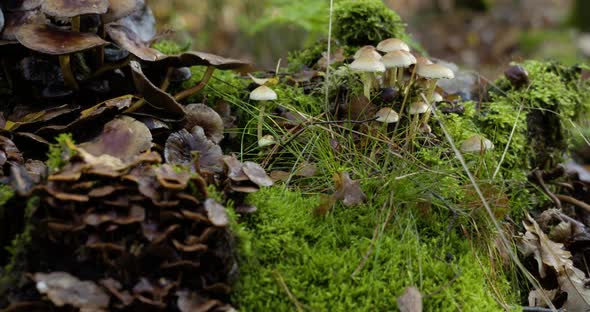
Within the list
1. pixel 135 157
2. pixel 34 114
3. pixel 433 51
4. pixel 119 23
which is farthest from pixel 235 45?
pixel 135 157

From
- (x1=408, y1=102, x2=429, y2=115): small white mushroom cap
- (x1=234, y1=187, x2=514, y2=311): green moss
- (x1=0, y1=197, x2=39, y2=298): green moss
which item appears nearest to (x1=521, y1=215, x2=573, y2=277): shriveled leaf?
(x1=234, y1=187, x2=514, y2=311): green moss

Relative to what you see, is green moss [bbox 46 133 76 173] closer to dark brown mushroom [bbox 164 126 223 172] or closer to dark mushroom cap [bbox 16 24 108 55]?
dark brown mushroom [bbox 164 126 223 172]

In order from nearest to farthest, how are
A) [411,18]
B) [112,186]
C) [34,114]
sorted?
[112,186] < [34,114] < [411,18]

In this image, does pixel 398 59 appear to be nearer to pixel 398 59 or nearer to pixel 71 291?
pixel 398 59

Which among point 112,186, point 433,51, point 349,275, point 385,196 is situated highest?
point 112,186

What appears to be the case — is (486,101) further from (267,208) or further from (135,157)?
(135,157)

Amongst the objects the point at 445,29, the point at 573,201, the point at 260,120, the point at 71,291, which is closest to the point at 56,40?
the point at 260,120
